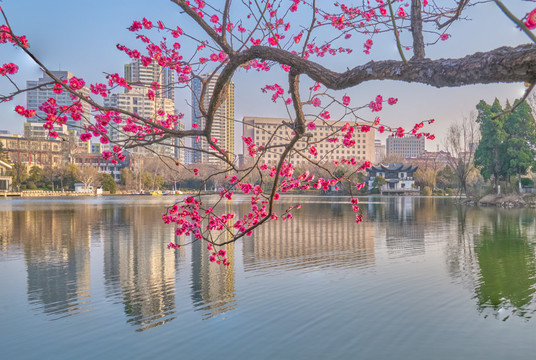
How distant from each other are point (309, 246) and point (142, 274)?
549 cm

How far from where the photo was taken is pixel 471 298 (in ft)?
24.4

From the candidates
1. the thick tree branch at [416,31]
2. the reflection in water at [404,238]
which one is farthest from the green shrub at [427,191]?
the thick tree branch at [416,31]

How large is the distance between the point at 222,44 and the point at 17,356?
4.48 metres

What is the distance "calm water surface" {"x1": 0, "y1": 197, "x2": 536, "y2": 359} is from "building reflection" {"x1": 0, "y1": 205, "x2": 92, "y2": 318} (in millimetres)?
50

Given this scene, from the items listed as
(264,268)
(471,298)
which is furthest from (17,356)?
(471,298)

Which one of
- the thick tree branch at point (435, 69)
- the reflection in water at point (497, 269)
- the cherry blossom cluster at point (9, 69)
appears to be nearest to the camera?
the thick tree branch at point (435, 69)

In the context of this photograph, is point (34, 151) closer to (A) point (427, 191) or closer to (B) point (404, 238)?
(A) point (427, 191)

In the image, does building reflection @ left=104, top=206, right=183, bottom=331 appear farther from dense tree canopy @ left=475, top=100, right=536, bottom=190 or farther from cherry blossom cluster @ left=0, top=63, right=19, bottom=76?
dense tree canopy @ left=475, top=100, right=536, bottom=190

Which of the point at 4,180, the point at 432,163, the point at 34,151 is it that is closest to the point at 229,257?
the point at 4,180

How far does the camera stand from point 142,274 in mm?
9258

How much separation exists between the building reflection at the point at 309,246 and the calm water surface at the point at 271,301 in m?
0.07

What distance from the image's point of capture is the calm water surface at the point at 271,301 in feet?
17.9

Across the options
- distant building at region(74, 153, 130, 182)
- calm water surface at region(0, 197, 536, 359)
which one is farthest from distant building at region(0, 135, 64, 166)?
calm water surface at region(0, 197, 536, 359)

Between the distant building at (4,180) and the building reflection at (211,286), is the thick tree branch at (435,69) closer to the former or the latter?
the building reflection at (211,286)
